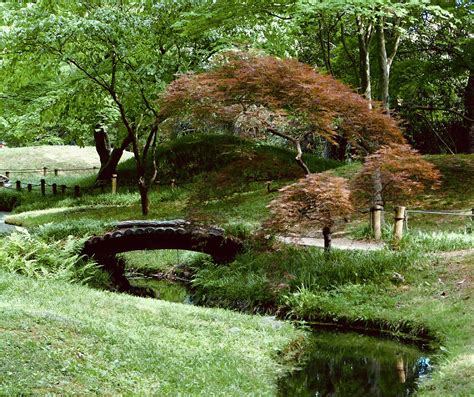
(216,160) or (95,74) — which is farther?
(216,160)

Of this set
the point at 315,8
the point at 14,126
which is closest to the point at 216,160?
the point at 14,126

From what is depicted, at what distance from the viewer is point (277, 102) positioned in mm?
11422

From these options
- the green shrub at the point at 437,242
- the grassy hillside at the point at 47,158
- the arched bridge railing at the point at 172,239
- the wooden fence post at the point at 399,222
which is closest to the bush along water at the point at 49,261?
the arched bridge railing at the point at 172,239

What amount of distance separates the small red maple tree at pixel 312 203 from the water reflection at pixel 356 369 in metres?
2.29

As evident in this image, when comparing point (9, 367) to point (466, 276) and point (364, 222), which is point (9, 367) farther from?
point (364, 222)

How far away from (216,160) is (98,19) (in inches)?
428

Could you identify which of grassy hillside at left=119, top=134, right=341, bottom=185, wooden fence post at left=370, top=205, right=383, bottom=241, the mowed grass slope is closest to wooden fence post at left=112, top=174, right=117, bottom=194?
grassy hillside at left=119, top=134, right=341, bottom=185

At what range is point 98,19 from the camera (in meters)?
17.4

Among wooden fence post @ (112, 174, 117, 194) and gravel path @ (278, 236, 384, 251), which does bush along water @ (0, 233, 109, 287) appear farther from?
wooden fence post @ (112, 174, 117, 194)

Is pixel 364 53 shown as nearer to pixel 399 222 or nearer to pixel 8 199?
pixel 399 222

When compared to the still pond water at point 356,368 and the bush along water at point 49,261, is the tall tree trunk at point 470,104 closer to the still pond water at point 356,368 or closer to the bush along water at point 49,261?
the still pond water at point 356,368

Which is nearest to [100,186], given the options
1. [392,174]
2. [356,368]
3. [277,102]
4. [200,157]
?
[200,157]

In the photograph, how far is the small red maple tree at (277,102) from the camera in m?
11.6

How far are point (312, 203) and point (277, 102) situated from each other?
1953mm
